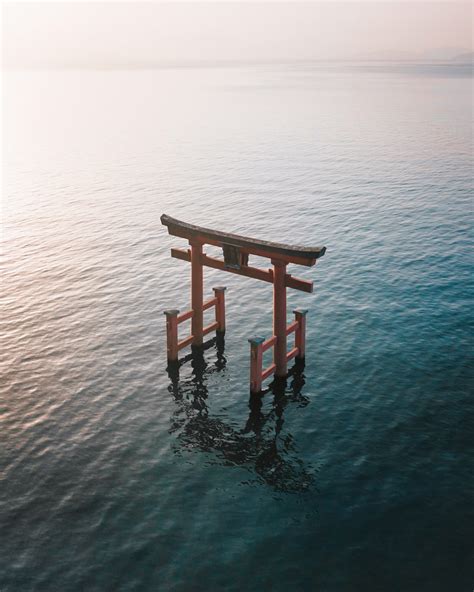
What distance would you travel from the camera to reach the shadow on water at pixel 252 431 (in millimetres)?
23984

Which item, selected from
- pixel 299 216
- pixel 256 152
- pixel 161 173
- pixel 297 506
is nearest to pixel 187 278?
pixel 299 216

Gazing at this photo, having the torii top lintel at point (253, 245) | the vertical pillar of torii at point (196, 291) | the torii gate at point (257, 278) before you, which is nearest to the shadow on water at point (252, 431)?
the torii gate at point (257, 278)

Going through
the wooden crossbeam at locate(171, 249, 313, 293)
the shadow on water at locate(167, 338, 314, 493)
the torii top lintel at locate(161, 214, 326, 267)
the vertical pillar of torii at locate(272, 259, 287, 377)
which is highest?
the torii top lintel at locate(161, 214, 326, 267)

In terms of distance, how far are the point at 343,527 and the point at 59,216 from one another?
5144 cm

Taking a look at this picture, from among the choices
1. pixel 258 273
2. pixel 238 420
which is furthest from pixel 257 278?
pixel 238 420

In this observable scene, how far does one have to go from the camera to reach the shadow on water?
78.7 ft

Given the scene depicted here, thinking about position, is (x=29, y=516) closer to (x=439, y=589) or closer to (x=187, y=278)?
(x=439, y=589)

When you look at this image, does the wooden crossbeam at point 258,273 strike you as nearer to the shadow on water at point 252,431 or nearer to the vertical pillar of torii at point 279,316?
the vertical pillar of torii at point 279,316

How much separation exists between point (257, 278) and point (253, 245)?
5.37ft

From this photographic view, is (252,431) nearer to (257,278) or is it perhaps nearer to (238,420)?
(238,420)

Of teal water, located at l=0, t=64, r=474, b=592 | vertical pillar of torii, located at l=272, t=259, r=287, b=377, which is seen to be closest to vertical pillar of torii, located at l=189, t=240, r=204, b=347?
teal water, located at l=0, t=64, r=474, b=592

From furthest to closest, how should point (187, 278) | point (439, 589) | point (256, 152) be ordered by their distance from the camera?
point (256, 152), point (187, 278), point (439, 589)

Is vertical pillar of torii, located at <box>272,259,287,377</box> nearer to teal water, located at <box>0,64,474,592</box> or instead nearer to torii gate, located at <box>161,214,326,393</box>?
torii gate, located at <box>161,214,326,393</box>

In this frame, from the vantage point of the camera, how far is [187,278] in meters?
45.4
